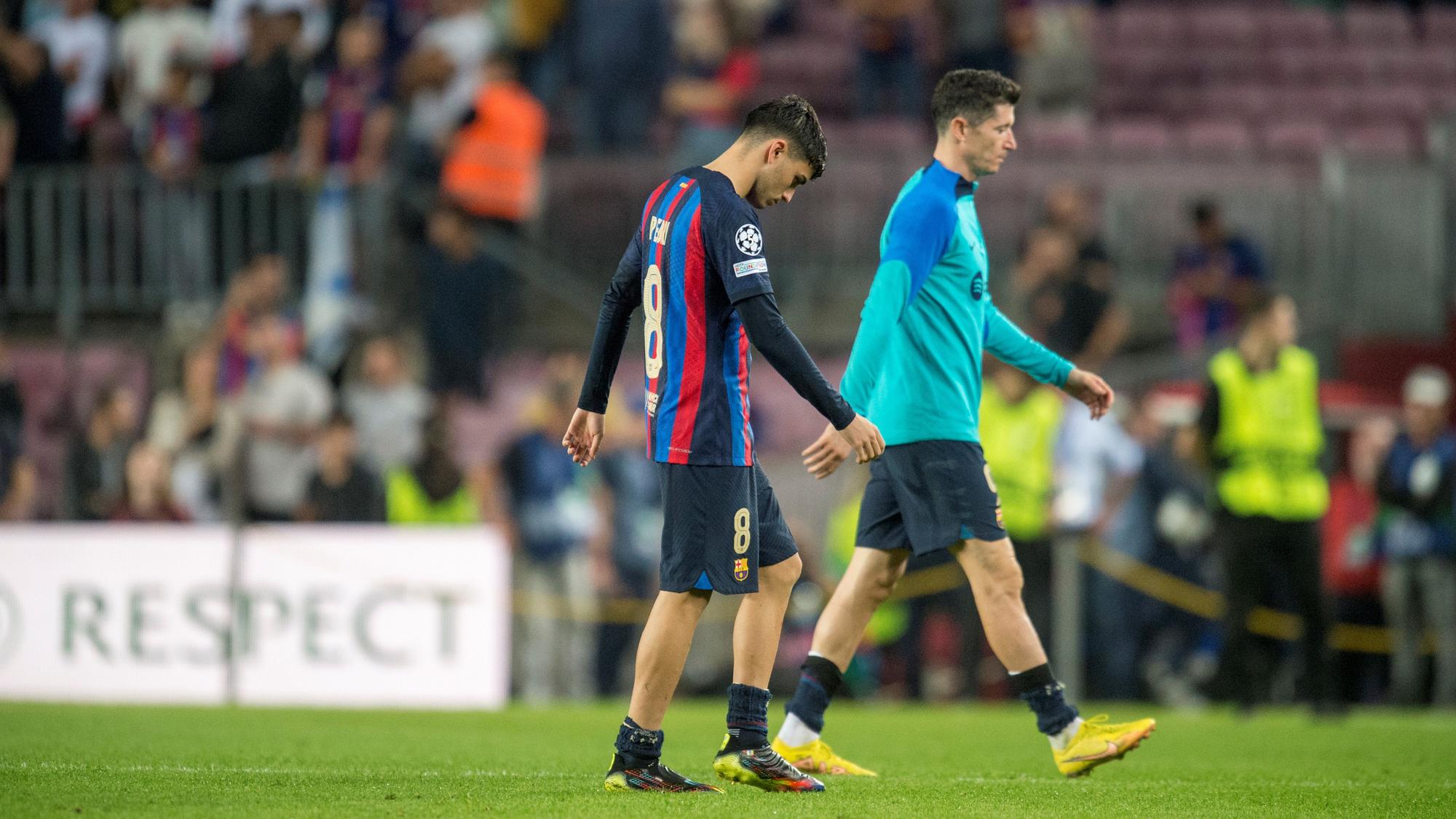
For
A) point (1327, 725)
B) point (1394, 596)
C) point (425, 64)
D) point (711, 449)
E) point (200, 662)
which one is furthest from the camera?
point (425, 64)

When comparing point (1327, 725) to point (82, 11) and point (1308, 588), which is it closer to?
point (1308, 588)

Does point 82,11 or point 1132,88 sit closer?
point 82,11

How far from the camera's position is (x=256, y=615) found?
11.4m

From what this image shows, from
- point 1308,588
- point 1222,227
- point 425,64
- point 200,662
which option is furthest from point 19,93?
point 1308,588

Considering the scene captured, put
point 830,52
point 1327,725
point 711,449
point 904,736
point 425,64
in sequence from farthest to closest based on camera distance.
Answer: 1. point 830,52
2. point 425,64
3. point 1327,725
4. point 904,736
5. point 711,449

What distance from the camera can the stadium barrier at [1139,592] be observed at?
1259 cm

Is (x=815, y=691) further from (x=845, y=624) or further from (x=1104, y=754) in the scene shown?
(x=1104, y=754)

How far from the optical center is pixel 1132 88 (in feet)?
63.6

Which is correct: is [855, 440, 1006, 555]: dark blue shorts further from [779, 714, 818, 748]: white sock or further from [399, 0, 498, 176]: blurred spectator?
[399, 0, 498, 176]: blurred spectator

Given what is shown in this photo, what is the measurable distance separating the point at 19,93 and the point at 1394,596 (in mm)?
10921

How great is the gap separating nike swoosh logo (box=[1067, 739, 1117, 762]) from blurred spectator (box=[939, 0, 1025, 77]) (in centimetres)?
1067

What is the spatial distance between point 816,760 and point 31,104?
36.0 feet

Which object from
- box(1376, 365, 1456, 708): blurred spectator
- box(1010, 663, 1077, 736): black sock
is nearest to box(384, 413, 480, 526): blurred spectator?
box(1376, 365, 1456, 708): blurred spectator

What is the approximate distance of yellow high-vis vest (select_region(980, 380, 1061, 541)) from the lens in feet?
39.0
